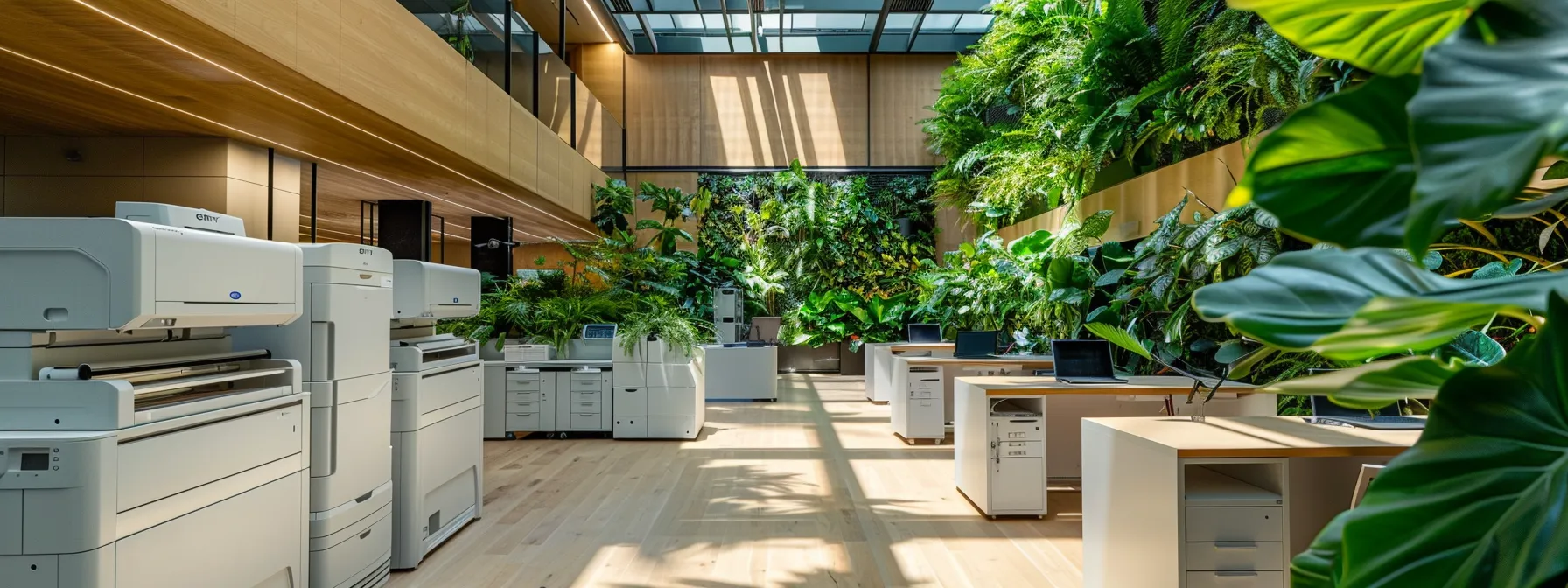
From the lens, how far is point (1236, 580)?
2.90m

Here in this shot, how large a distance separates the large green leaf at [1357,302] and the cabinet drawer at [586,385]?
7638 millimetres

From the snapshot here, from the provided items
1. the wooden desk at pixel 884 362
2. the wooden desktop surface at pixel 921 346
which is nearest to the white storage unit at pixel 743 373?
the wooden desk at pixel 884 362

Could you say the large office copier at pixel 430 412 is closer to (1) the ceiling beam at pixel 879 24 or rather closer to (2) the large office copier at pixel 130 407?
(2) the large office copier at pixel 130 407

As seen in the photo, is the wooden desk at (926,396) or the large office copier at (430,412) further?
the wooden desk at (926,396)

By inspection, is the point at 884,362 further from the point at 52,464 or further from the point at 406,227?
the point at 52,464

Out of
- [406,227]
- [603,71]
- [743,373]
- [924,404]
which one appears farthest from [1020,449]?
[603,71]

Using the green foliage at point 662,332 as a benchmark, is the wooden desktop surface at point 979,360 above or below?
below

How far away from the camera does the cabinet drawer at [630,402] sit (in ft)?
25.8

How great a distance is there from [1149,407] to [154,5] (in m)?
6.19

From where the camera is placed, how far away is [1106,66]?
7504 millimetres

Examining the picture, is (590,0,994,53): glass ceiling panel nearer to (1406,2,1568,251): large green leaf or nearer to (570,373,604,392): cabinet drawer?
(570,373,604,392): cabinet drawer

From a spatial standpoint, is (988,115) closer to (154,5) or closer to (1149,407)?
(1149,407)

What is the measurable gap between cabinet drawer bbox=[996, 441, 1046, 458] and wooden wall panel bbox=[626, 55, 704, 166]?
11092mm

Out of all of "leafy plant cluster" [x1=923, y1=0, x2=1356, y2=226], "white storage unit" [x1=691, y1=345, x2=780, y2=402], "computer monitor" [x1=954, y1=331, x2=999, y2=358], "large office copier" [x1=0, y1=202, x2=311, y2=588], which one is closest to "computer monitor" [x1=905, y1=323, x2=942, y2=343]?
"white storage unit" [x1=691, y1=345, x2=780, y2=402]
